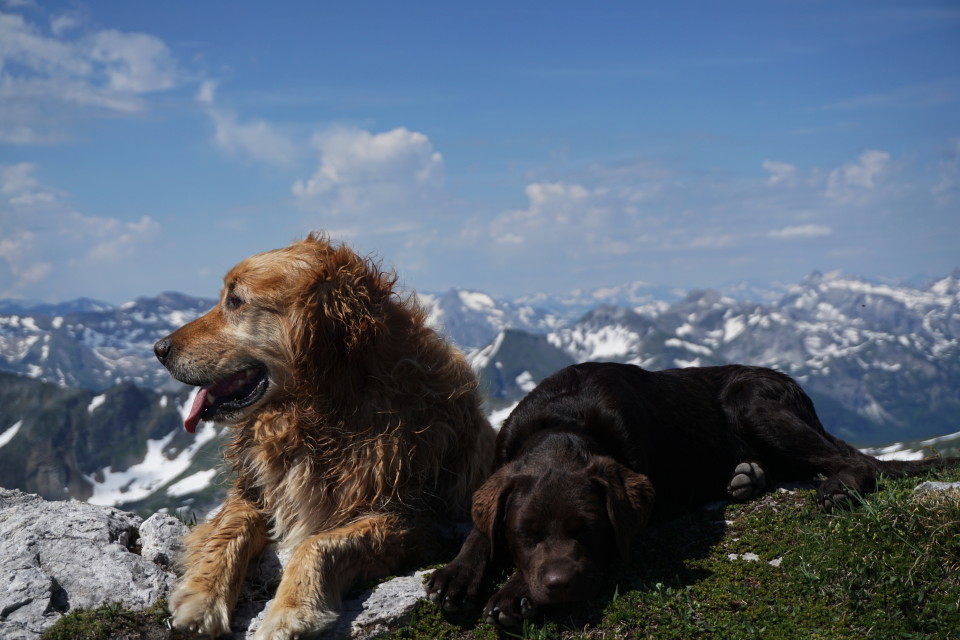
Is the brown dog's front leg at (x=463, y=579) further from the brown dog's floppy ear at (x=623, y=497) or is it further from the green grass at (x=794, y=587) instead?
the brown dog's floppy ear at (x=623, y=497)

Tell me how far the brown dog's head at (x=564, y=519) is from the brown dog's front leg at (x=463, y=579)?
0.44 ft

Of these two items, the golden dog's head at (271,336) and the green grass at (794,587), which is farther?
the golden dog's head at (271,336)

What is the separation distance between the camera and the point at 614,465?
6039 millimetres

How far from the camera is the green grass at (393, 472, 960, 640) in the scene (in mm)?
5336

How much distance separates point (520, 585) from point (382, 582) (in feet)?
4.68

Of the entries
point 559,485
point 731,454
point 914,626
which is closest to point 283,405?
point 559,485

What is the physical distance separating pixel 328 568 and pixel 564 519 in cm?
194

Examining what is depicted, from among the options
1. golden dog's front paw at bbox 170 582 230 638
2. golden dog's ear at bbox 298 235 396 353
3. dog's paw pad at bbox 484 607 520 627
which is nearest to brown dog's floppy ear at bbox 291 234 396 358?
golden dog's ear at bbox 298 235 396 353

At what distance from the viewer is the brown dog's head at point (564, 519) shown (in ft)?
17.8

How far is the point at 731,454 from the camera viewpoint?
788 centimetres

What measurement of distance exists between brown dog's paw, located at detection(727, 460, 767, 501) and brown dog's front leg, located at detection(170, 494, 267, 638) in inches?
174

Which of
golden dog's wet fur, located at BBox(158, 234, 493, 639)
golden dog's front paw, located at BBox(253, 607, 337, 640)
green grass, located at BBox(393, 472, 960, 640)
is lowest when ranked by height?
green grass, located at BBox(393, 472, 960, 640)

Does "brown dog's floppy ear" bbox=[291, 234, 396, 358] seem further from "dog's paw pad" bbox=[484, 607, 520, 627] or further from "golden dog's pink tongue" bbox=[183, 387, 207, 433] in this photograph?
"dog's paw pad" bbox=[484, 607, 520, 627]

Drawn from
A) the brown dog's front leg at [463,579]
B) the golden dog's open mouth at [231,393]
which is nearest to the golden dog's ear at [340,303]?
the golden dog's open mouth at [231,393]
